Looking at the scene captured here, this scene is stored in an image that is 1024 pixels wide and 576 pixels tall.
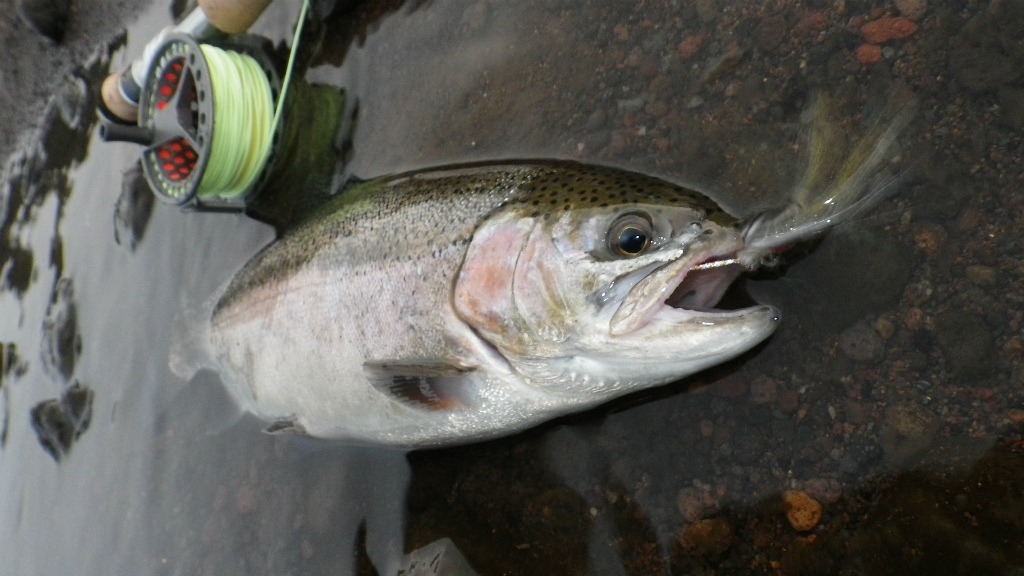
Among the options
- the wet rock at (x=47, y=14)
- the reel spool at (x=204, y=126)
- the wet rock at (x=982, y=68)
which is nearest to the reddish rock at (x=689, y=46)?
the wet rock at (x=982, y=68)

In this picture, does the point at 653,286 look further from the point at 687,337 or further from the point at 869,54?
the point at 869,54

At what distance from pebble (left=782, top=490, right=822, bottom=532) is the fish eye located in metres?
1.05

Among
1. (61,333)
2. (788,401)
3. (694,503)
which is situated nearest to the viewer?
(788,401)

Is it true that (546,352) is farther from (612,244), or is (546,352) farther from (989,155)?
(989,155)

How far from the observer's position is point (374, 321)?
250 cm

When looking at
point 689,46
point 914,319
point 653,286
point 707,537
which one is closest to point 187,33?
point 689,46

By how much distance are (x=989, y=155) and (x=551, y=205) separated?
1.41m

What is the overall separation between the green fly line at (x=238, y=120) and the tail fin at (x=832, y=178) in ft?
8.25

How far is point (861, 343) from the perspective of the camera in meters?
2.19

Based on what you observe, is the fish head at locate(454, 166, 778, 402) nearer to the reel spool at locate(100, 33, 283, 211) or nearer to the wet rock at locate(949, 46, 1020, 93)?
the wet rock at locate(949, 46, 1020, 93)

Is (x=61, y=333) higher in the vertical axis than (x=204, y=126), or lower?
lower

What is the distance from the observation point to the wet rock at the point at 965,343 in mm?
2014

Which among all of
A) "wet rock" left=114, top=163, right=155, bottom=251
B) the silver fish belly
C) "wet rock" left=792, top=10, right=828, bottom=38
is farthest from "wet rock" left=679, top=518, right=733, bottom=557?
"wet rock" left=114, top=163, right=155, bottom=251

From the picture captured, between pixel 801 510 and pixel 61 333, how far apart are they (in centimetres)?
520
